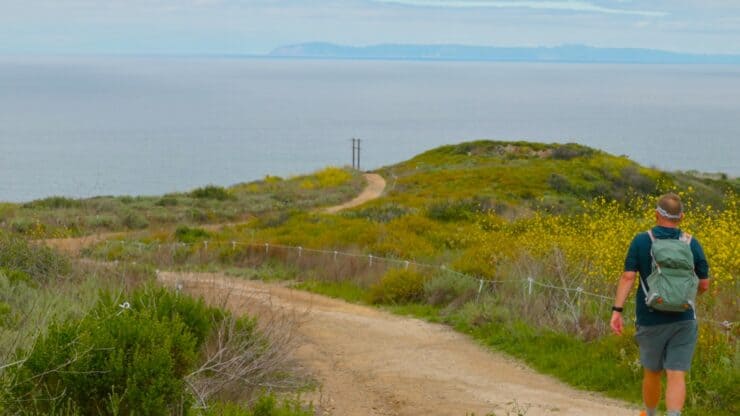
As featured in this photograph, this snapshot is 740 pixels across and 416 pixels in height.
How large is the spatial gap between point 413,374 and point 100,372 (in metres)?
4.77

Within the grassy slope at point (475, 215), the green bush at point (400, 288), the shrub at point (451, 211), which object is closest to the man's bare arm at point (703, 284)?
the grassy slope at point (475, 215)

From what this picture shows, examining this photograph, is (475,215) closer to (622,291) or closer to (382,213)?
(382,213)

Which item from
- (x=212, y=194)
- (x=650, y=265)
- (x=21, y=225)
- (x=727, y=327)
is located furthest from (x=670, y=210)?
(x=212, y=194)

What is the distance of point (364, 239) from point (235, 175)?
69089mm

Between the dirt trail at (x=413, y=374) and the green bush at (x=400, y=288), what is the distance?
4.78 feet

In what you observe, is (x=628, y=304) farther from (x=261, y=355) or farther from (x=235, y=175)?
(x=235, y=175)

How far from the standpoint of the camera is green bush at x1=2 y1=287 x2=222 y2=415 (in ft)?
20.3

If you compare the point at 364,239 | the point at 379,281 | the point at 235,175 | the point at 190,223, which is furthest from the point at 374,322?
the point at 235,175

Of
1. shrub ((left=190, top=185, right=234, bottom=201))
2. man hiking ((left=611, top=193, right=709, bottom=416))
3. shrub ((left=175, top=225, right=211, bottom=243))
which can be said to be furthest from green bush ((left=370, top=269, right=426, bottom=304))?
shrub ((left=190, top=185, right=234, bottom=201))

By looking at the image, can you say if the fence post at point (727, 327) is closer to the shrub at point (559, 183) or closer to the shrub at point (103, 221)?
the shrub at point (103, 221)

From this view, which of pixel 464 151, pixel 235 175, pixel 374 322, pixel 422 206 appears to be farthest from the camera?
pixel 235 175

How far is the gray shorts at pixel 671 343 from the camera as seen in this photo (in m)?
7.23

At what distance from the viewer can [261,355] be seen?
342 inches

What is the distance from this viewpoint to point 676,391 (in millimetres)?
7230
